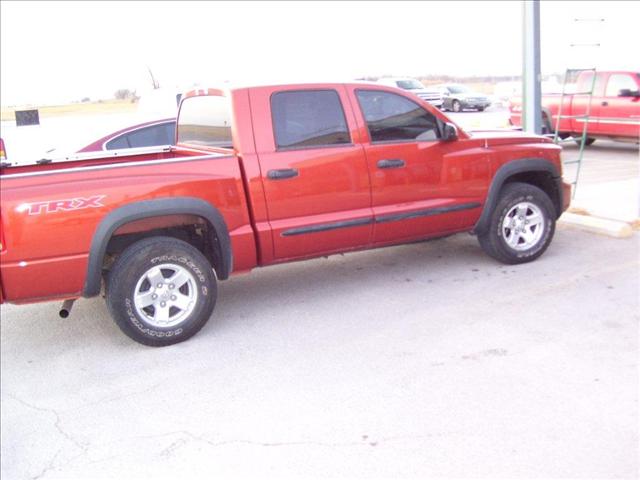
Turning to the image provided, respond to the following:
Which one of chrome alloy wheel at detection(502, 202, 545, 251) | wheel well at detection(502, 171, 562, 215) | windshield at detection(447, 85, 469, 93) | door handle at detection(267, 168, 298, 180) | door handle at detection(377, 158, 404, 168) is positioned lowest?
chrome alloy wheel at detection(502, 202, 545, 251)

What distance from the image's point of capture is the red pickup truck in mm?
4297

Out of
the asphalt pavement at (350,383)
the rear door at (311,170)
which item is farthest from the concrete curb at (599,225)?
the rear door at (311,170)

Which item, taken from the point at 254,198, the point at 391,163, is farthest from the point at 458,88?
the point at 254,198

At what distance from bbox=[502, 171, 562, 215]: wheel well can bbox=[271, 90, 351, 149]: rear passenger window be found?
2.03 m

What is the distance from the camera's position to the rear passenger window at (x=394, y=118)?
5418 millimetres

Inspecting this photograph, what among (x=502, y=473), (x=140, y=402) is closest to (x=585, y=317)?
(x=502, y=473)

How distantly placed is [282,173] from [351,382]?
1.70m

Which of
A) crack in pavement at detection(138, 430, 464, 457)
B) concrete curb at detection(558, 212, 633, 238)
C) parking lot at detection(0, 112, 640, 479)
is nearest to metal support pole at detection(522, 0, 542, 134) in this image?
concrete curb at detection(558, 212, 633, 238)

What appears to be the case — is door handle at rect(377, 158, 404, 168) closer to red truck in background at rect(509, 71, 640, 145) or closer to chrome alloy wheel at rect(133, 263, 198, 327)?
chrome alloy wheel at rect(133, 263, 198, 327)

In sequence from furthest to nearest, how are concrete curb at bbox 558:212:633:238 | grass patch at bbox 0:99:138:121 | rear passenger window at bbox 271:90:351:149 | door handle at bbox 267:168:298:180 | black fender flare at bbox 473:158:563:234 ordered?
concrete curb at bbox 558:212:633:238
grass patch at bbox 0:99:138:121
black fender flare at bbox 473:158:563:234
rear passenger window at bbox 271:90:351:149
door handle at bbox 267:168:298:180

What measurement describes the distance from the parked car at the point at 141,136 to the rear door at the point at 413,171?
8.76 feet

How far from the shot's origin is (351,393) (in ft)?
12.7

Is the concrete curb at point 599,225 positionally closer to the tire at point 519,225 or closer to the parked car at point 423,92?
the tire at point 519,225

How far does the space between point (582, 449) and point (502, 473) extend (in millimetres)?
461
